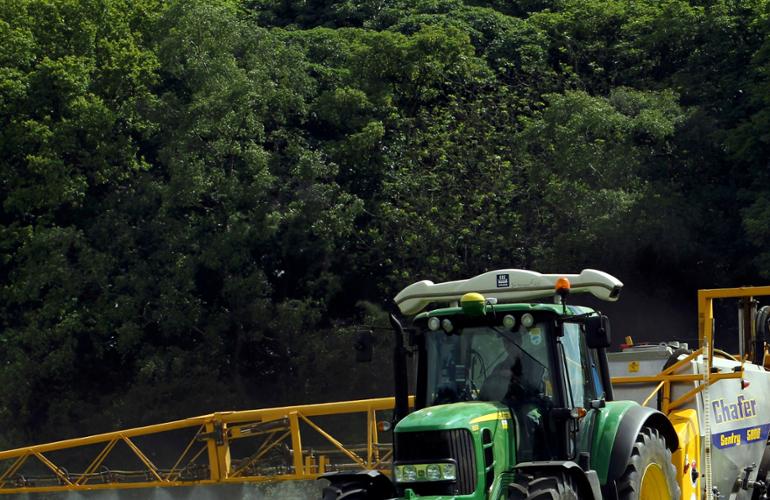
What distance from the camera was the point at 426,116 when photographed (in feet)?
113

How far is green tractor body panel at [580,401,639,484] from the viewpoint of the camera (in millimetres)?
10594

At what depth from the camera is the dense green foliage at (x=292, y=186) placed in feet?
105

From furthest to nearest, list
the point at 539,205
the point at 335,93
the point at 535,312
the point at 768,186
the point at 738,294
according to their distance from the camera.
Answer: the point at 335,93, the point at 539,205, the point at 768,186, the point at 738,294, the point at 535,312

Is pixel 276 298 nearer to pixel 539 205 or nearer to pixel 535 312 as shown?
pixel 539 205

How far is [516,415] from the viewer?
10.2 m

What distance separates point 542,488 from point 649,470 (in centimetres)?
206

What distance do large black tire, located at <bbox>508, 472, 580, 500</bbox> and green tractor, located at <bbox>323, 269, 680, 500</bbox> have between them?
10 mm

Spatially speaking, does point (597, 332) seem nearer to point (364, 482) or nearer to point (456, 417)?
point (456, 417)

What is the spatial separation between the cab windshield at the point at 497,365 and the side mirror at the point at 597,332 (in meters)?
0.36

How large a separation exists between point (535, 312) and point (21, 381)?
25.1m

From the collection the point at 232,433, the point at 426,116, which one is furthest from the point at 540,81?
the point at 232,433

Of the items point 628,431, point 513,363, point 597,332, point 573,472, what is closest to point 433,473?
point 573,472

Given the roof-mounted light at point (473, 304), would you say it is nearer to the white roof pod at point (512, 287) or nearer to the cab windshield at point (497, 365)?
the cab windshield at point (497, 365)

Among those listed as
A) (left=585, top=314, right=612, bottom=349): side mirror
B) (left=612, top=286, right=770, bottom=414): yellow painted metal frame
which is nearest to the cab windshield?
(left=585, top=314, right=612, bottom=349): side mirror
